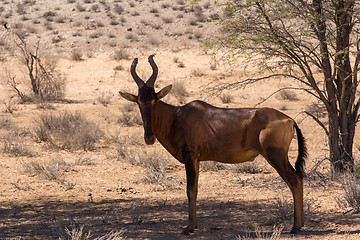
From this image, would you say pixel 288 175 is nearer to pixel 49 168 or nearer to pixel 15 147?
pixel 49 168

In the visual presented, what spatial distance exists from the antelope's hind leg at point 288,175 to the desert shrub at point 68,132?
23.9ft

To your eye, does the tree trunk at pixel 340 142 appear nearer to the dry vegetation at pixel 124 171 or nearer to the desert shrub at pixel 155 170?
the dry vegetation at pixel 124 171

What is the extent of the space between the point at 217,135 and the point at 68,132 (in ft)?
26.5

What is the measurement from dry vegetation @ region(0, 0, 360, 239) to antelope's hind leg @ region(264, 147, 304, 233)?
215mm

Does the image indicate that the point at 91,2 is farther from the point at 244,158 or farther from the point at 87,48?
the point at 244,158

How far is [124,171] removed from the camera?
10875 mm

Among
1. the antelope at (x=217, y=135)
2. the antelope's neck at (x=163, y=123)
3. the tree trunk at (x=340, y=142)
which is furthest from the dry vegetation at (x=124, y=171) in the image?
the antelope's neck at (x=163, y=123)

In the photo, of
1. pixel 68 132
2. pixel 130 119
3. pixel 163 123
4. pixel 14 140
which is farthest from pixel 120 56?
pixel 163 123

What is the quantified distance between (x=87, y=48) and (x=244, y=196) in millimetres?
21269

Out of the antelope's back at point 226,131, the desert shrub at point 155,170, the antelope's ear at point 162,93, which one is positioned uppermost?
the antelope's ear at point 162,93

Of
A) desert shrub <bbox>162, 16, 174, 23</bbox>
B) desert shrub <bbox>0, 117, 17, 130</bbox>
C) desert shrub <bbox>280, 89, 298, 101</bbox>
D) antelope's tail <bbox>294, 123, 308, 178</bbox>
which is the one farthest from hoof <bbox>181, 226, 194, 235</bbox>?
desert shrub <bbox>162, 16, 174, 23</bbox>

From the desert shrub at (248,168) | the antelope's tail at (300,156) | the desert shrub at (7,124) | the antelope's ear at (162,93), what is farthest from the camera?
the desert shrub at (7,124)

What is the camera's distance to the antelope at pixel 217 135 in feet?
20.1

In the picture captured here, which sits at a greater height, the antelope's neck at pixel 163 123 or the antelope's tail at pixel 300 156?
the antelope's neck at pixel 163 123
